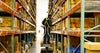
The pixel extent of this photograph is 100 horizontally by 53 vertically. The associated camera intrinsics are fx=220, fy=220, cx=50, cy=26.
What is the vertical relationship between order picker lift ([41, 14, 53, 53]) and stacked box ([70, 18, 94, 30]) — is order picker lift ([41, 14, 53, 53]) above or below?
below

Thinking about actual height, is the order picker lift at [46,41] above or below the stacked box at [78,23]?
below

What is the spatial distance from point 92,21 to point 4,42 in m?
2.52

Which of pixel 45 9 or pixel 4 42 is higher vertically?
pixel 45 9

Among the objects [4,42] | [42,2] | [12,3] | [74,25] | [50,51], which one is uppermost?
[42,2]

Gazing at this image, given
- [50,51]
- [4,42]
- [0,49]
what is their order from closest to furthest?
[0,49] < [4,42] < [50,51]

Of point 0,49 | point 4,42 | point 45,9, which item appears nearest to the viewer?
point 0,49

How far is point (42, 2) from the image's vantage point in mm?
22469

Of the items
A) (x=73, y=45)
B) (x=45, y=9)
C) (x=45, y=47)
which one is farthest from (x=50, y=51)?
(x=45, y=9)

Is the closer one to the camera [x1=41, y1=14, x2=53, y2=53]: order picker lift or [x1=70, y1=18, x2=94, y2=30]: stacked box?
[x1=70, y1=18, x2=94, y2=30]: stacked box

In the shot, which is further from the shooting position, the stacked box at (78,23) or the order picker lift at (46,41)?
the order picker lift at (46,41)

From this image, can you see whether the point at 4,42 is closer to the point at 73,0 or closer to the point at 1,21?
the point at 1,21

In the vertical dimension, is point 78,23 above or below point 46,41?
above

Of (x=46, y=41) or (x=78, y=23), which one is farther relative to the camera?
(x=46, y=41)

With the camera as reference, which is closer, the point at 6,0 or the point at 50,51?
the point at 6,0
